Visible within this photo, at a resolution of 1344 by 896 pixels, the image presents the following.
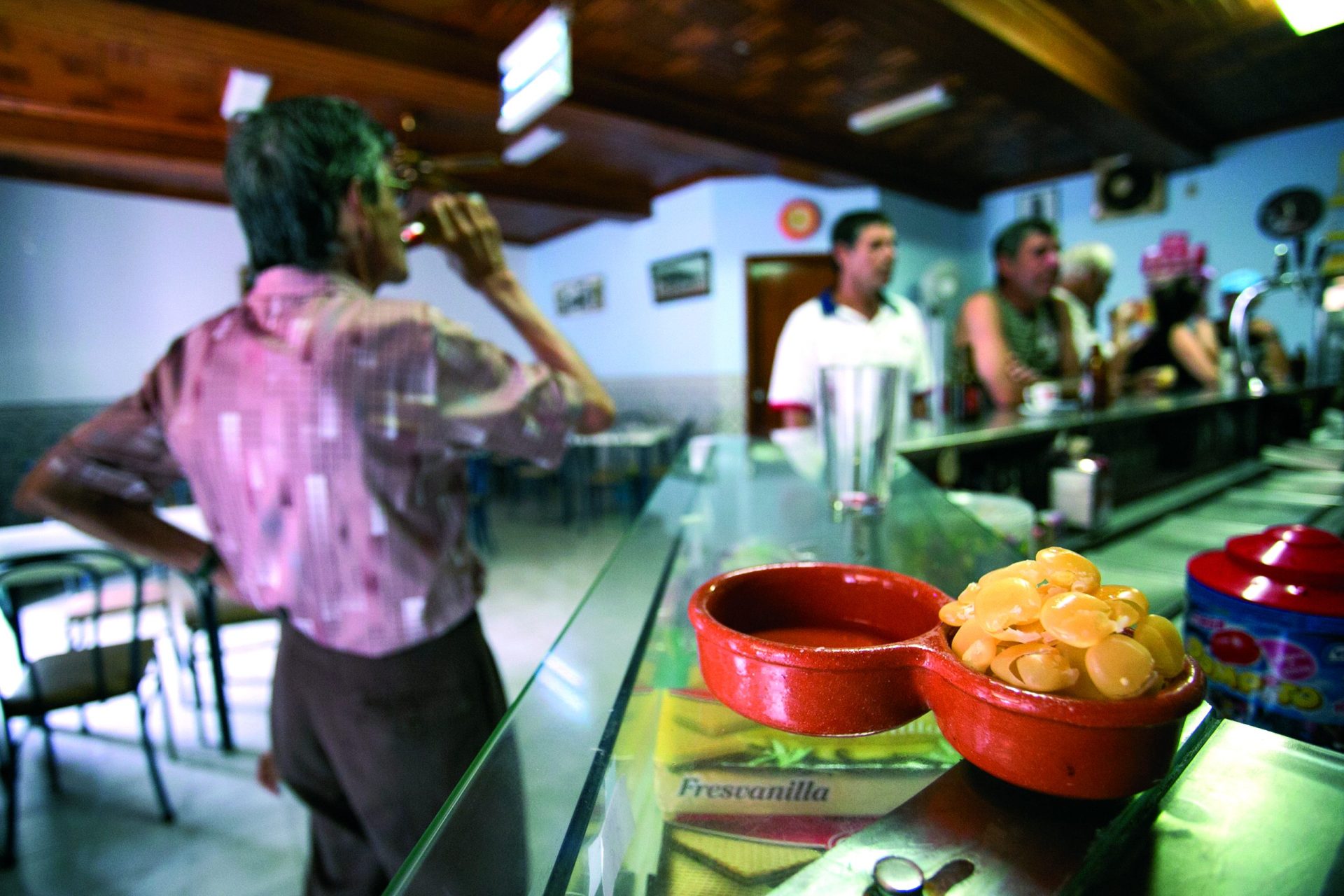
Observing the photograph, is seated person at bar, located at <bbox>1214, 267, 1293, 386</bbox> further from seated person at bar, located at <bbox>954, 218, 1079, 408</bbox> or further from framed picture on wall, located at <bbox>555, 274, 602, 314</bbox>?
framed picture on wall, located at <bbox>555, 274, 602, 314</bbox>

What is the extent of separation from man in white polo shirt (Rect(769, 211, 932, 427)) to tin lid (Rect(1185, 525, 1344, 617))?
226 centimetres

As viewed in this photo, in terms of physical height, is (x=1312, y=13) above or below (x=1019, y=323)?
above

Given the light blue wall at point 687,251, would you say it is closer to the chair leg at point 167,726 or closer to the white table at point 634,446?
the white table at point 634,446

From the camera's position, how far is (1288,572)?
1.79ft

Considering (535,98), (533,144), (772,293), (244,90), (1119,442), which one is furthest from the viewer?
(772,293)

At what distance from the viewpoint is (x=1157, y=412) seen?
2012mm

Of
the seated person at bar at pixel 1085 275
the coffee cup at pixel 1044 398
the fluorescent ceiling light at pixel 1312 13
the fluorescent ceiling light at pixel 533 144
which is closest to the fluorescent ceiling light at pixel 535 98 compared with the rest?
the fluorescent ceiling light at pixel 533 144

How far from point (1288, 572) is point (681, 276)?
6722 mm

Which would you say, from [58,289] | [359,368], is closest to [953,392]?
[359,368]

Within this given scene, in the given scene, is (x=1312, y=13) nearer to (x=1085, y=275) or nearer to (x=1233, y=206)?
(x=1085, y=275)

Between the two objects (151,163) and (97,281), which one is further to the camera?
(97,281)

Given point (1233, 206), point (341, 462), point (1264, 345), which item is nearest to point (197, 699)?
point (341, 462)

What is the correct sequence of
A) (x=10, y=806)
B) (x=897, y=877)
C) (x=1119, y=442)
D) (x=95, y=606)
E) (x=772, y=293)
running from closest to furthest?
(x=897, y=877) → (x=1119, y=442) → (x=10, y=806) → (x=95, y=606) → (x=772, y=293)

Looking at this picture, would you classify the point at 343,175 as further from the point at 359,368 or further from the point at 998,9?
the point at 998,9
